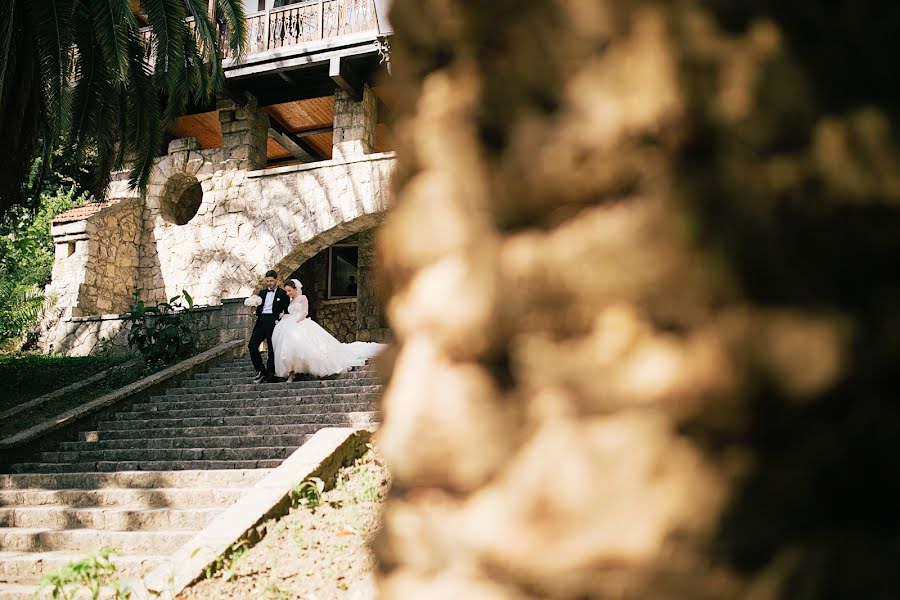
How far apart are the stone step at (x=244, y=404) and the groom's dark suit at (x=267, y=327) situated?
96 centimetres

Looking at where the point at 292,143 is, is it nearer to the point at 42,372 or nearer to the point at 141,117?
the point at 42,372

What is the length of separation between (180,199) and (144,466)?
33.7 ft

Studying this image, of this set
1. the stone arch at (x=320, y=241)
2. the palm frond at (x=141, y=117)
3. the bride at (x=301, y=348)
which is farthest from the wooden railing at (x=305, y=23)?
the bride at (x=301, y=348)

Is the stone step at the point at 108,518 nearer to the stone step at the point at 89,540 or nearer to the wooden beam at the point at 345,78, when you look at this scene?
the stone step at the point at 89,540

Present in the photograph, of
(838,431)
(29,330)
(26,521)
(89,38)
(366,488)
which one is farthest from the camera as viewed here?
(29,330)

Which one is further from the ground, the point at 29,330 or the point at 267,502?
the point at 29,330

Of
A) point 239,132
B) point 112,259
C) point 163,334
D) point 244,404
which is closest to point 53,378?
point 163,334

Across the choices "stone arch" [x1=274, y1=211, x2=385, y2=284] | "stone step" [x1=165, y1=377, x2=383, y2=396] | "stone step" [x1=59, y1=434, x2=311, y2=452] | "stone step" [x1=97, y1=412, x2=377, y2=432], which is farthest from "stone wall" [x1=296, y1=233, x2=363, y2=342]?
"stone step" [x1=59, y1=434, x2=311, y2=452]

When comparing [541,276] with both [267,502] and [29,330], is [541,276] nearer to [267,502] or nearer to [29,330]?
[267,502]

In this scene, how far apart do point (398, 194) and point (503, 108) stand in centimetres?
14

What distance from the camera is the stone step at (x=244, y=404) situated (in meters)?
7.88

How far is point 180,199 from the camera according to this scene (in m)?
15.7

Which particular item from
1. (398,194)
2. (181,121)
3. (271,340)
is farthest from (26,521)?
(181,121)

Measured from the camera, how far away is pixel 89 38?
23.6ft
